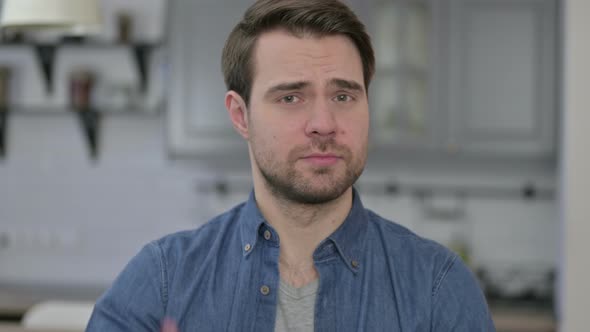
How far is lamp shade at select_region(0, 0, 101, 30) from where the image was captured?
246 centimetres

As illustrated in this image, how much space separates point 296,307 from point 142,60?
10.6 feet

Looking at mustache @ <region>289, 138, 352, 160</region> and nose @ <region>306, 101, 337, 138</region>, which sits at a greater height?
nose @ <region>306, 101, 337, 138</region>

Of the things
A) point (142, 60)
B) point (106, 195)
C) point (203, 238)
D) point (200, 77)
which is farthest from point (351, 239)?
point (106, 195)

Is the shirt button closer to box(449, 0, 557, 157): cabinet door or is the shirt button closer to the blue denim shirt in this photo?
the blue denim shirt

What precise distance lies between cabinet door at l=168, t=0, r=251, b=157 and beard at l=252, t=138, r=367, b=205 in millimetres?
2733

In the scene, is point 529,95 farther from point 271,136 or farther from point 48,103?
point 271,136

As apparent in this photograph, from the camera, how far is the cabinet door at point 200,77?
421 centimetres

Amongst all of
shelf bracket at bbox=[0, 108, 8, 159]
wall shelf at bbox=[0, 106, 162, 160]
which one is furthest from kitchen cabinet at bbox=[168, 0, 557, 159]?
shelf bracket at bbox=[0, 108, 8, 159]

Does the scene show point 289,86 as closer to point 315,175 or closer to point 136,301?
point 315,175

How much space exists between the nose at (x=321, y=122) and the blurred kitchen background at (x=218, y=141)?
2.65m

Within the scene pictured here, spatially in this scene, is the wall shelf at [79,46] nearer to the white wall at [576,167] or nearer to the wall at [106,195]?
the wall at [106,195]

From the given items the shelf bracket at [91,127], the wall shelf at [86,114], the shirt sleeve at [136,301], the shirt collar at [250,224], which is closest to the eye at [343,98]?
the shirt collar at [250,224]

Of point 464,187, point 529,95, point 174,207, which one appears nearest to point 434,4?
point 529,95

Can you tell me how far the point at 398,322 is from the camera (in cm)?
151
